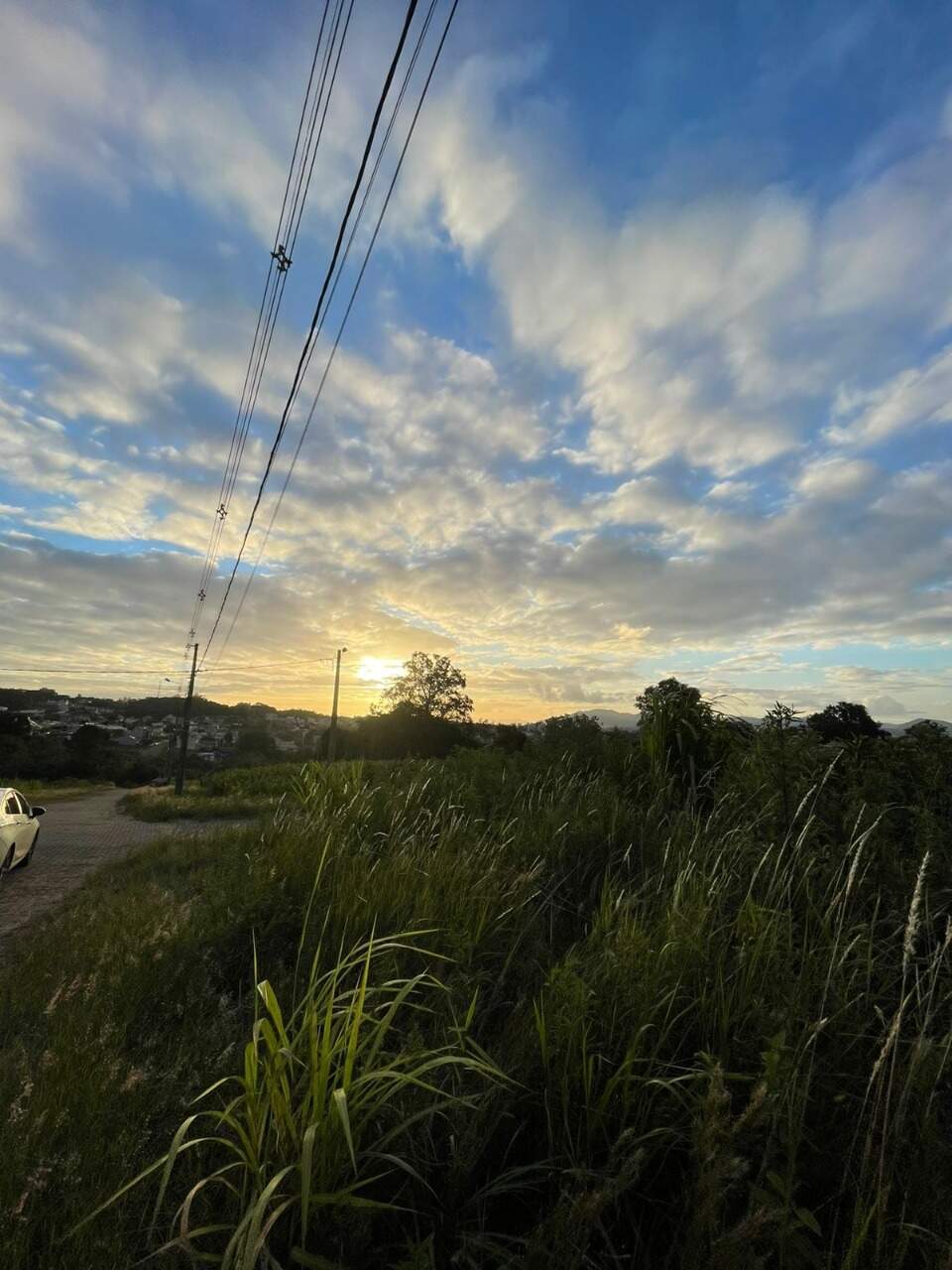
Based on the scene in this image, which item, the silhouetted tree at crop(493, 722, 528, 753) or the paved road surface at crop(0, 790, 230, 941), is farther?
the silhouetted tree at crop(493, 722, 528, 753)

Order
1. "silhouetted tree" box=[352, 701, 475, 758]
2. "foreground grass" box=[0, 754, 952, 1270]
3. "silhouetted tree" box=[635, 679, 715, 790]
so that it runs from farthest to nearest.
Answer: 1. "silhouetted tree" box=[352, 701, 475, 758]
2. "silhouetted tree" box=[635, 679, 715, 790]
3. "foreground grass" box=[0, 754, 952, 1270]

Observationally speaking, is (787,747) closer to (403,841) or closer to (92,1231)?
(403,841)

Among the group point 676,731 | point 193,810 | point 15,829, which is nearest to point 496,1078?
point 676,731

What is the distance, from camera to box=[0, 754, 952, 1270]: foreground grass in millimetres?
1975

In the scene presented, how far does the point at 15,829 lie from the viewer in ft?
34.8

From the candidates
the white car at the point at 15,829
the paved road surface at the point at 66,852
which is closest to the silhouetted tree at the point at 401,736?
the paved road surface at the point at 66,852

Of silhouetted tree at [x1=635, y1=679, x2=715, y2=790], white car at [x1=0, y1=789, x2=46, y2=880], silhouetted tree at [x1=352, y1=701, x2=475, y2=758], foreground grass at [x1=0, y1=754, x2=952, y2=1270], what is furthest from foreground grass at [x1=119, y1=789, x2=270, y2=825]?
silhouetted tree at [x1=352, y1=701, x2=475, y2=758]

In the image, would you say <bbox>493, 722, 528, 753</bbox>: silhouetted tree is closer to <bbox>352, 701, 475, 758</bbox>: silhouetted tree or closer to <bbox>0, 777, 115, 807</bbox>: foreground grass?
<bbox>0, 777, 115, 807</bbox>: foreground grass

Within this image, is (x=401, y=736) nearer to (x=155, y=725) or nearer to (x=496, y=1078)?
(x=155, y=725)

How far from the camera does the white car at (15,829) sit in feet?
33.0

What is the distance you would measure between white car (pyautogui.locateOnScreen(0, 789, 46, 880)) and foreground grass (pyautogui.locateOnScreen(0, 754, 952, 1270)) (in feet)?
19.2

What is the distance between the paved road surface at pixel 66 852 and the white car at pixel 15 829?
235 mm

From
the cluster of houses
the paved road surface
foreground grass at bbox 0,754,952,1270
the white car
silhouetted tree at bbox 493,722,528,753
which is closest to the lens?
foreground grass at bbox 0,754,952,1270

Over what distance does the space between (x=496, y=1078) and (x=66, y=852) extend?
1377 centimetres
